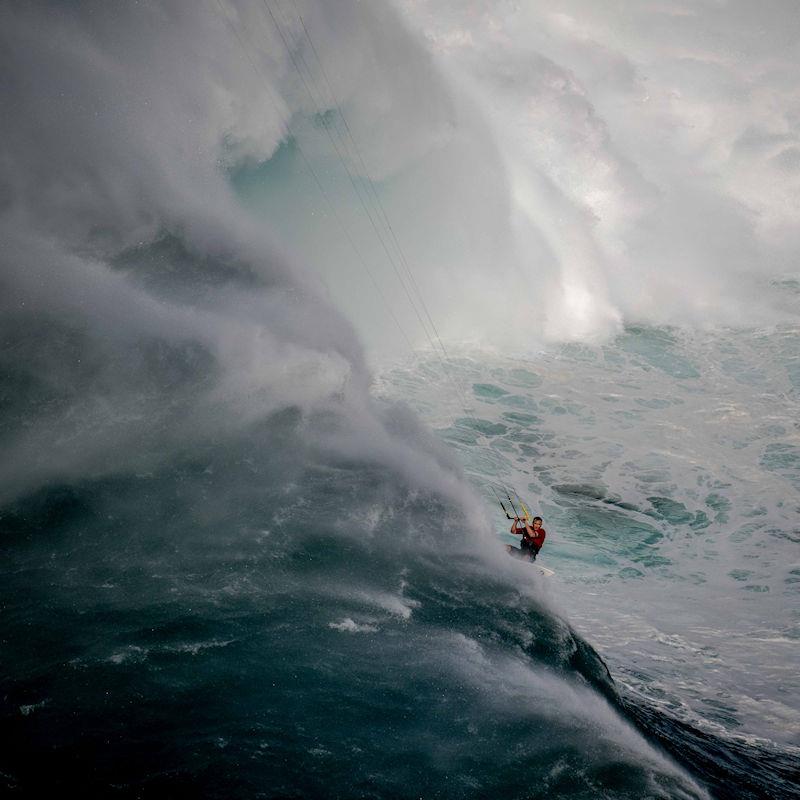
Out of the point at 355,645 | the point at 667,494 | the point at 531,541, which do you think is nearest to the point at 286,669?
the point at 355,645

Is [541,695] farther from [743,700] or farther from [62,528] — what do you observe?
[62,528]

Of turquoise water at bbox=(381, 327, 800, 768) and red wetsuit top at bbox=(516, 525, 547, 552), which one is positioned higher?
turquoise water at bbox=(381, 327, 800, 768)

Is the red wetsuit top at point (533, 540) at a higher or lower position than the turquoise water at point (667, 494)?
lower

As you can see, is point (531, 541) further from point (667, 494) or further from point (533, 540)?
point (667, 494)

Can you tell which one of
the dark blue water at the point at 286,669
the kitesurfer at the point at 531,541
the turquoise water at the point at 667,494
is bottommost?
the dark blue water at the point at 286,669

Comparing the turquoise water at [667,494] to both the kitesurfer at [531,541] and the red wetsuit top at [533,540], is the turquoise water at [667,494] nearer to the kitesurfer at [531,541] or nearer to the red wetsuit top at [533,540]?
the kitesurfer at [531,541]

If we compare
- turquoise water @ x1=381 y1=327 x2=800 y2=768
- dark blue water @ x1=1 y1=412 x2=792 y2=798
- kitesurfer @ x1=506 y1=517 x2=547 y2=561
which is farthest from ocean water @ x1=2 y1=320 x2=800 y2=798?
kitesurfer @ x1=506 y1=517 x2=547 y2=561

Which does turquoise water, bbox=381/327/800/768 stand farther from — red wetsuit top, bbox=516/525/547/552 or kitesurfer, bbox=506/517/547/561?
red wetsuit top, bbox=516/525/547/552

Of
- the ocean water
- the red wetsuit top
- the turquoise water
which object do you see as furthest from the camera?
the red wetsuit top

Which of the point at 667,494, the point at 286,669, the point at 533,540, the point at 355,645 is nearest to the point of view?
the point at 286,669

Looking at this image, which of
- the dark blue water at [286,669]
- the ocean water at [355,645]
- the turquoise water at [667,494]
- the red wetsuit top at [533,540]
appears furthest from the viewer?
the red wetsuit top at [533,540]

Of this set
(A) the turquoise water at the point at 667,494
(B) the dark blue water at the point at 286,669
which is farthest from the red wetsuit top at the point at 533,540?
(A) the turquoise water at the point at 667,494
